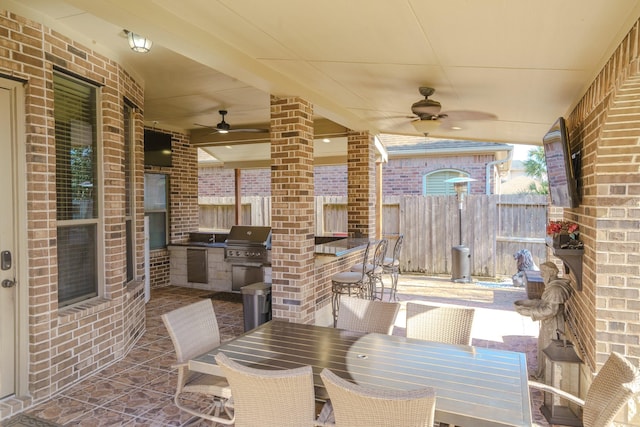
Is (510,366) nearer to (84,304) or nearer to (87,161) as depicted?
(84,304)

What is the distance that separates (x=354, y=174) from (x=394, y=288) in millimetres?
1954

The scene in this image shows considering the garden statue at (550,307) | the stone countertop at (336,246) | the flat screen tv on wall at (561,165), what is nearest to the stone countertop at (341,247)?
the stone countertop at (336,246)

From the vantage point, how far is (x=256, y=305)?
4.63m

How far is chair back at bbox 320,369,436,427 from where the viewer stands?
1632 mm

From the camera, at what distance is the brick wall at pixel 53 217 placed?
3.21 metres

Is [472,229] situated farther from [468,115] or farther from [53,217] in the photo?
[53,217]

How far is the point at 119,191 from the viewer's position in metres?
4.16

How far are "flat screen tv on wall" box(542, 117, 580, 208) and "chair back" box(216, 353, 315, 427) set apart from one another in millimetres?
2547

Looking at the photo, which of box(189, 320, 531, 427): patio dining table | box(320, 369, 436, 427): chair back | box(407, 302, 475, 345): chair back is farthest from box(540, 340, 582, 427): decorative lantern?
box(320, 369, 436, 427): chair back

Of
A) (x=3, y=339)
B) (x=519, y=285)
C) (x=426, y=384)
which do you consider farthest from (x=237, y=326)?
(x=519, y=285)

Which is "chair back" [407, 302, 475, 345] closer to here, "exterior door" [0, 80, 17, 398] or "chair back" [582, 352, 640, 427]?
"chair back" [582, 352, 640, 427]

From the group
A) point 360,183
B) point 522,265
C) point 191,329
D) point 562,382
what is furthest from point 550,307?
point 522,265

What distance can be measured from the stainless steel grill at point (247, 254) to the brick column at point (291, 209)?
2358 mm

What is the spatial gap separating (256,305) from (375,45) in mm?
2979
